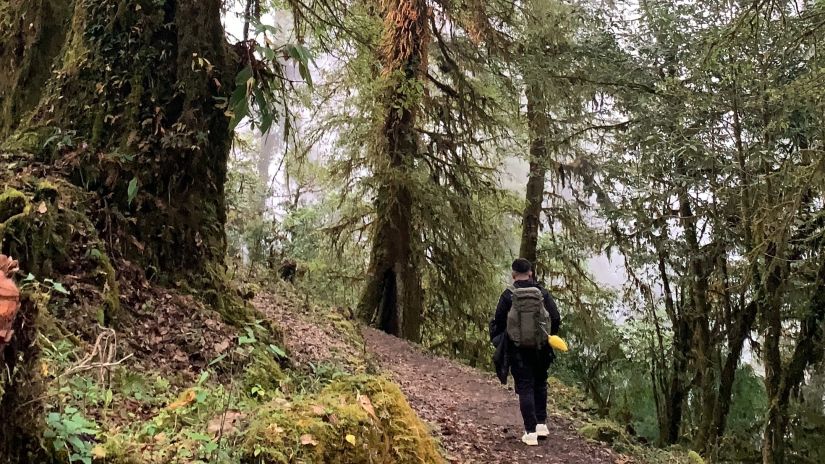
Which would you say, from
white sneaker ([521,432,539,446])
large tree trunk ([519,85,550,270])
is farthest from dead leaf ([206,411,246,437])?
large tree trunk ([519,85,550,270])

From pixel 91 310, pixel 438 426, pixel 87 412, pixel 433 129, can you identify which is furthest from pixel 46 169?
pixel 433 129

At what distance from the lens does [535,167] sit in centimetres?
1314

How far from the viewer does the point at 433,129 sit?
12617 mm

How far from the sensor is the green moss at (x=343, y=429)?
275 centimetres

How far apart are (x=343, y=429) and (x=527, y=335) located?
8.99 ft

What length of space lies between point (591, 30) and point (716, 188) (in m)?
3.83

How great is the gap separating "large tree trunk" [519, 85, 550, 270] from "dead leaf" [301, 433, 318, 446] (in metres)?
9.20

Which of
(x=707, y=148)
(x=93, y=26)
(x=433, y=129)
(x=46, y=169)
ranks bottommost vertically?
(x=46, y=169)

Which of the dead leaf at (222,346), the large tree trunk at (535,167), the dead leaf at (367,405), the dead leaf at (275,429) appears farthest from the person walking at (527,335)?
the large tree trunk at (535,167)

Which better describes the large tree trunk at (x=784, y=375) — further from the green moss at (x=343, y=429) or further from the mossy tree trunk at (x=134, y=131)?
the mossy tree trunk at (x=134, y=131)

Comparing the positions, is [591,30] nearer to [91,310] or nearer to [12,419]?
[91,310]

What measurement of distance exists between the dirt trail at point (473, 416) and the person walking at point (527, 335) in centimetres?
31

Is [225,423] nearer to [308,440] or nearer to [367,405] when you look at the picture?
[308,440]

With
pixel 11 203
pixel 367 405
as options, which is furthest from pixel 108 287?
pixel 367 405
